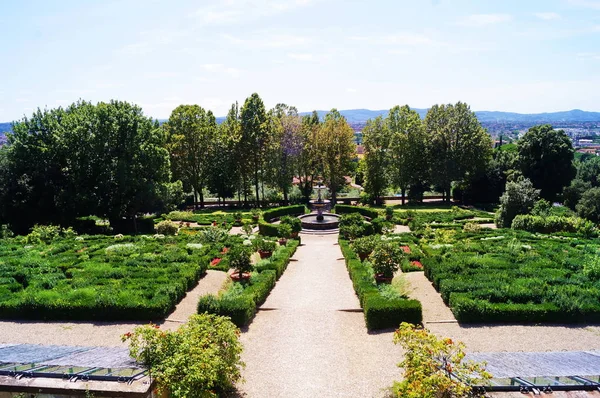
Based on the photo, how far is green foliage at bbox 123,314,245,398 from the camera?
9.78 m

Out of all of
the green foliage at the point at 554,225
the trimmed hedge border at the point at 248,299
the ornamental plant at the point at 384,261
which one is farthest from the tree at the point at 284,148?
the ornamental plant at the point at 384,261

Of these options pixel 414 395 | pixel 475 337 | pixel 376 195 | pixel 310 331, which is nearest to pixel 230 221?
pixel 376 195

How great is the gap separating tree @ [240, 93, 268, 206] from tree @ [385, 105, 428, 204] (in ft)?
47.6

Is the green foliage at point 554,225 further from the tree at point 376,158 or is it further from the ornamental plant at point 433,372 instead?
the ornamental plant at point 433,372

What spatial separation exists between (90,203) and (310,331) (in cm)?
2324

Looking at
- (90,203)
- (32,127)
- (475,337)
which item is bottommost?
(475,337)

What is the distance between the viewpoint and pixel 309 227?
3616cm

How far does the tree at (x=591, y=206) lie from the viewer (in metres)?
35.0

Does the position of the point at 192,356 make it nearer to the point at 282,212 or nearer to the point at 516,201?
the point at 516,201

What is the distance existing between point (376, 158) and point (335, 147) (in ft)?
16.2

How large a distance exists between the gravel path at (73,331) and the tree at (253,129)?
3104 centimetres

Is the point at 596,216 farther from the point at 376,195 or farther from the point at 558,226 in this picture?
the point at 376,195

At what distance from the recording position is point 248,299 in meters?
16.6

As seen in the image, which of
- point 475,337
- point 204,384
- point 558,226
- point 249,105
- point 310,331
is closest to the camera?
point 204,384
